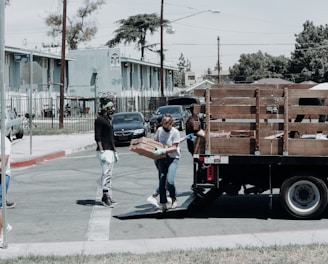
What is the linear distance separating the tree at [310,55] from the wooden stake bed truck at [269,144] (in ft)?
285

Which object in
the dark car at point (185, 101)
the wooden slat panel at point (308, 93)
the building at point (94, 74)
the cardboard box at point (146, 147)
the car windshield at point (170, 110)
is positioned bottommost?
the car windshield at point (170, 110)

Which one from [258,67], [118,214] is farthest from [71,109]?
[258,67]

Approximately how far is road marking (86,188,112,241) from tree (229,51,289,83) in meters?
96.0

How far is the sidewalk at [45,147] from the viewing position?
21.8m

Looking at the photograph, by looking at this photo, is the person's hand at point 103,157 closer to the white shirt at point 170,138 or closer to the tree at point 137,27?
the white shirt at point 170,138

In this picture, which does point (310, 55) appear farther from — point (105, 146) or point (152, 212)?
point (152, 212)

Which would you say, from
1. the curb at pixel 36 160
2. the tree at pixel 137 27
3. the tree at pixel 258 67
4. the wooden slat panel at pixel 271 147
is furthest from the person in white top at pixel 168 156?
the tree at pixel 258 67

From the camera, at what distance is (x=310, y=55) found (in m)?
97.8

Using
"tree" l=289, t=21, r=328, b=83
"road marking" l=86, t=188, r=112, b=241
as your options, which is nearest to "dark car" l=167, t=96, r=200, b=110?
"road marking" l=86, t=188, r=112, b=241

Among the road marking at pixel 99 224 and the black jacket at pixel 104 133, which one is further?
the black jacket at pixel 104 133

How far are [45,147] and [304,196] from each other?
17.5 metres

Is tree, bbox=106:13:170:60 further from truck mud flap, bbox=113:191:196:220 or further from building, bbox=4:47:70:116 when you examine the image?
truck mud flap, bbox=113:191:196:220

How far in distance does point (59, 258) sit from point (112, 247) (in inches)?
38.1

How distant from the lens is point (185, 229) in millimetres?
10156
